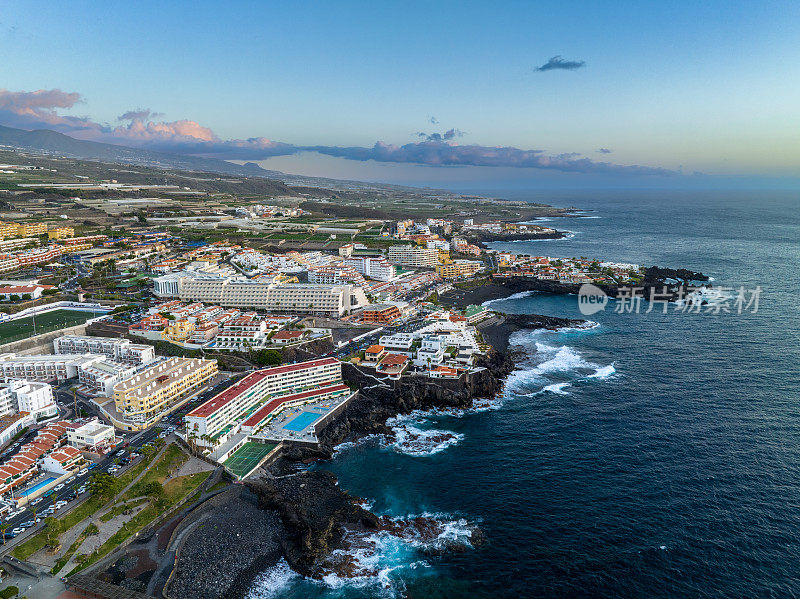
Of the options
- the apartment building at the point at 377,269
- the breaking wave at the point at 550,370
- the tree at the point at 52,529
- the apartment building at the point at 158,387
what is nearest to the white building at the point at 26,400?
the apartment building at the point at 158,387

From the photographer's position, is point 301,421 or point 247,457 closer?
point 247,457

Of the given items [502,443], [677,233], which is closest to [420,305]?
[502,443]

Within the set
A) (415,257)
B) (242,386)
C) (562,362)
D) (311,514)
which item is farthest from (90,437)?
(415,257)

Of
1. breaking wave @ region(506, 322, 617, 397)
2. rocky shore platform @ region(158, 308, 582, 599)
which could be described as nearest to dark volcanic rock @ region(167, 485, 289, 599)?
rocky shore platform @ region(158, 308, 582, 599)

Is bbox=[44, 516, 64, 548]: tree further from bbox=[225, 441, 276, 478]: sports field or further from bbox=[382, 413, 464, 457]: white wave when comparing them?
bbox=[382, 413, 464, 457]: white wave

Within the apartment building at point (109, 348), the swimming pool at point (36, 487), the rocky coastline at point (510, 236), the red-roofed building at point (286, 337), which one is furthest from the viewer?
the rocky coastline at point (510, 236)

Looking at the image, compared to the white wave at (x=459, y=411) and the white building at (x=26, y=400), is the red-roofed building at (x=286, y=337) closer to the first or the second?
the white wave at (x=459, y=411)

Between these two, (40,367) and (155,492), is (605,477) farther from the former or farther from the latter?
(40,367)
